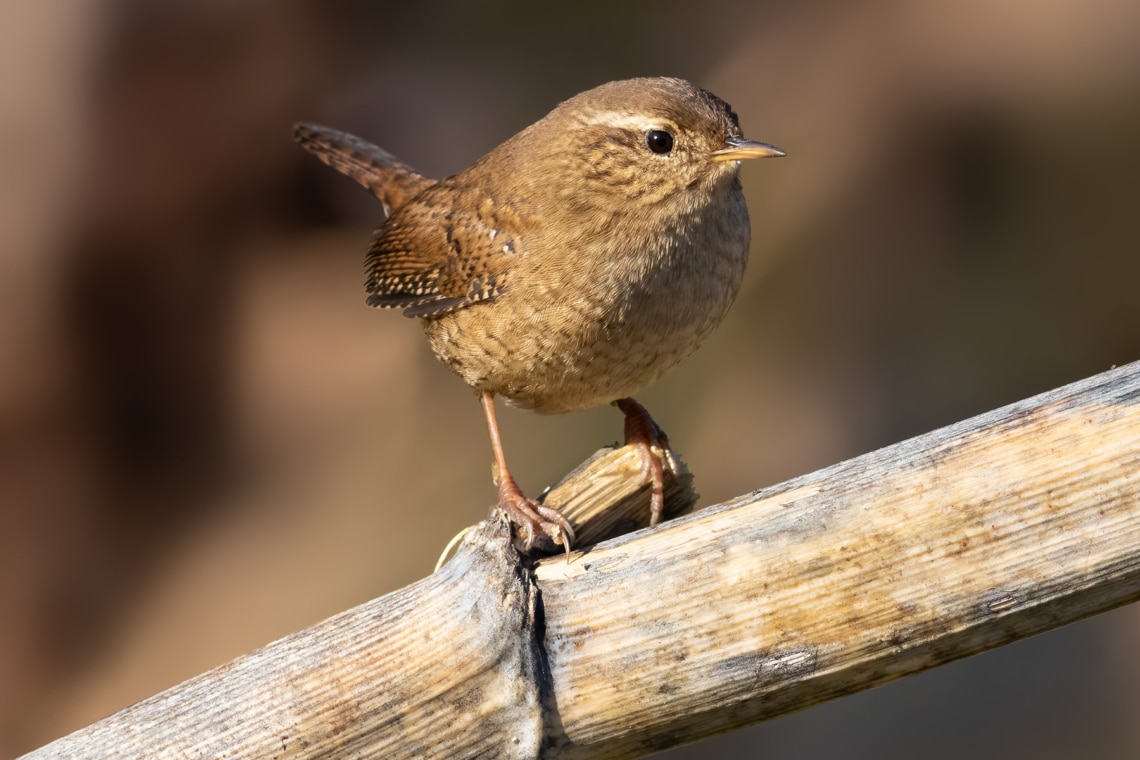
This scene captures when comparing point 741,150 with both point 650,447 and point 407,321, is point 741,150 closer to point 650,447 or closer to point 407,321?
point 650,447

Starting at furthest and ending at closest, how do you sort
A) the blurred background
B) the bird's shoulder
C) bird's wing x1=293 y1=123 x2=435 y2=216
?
the blurred background < bird's wing x1=293 y1=123 x2=435 y2=216 < the bird's shoulder

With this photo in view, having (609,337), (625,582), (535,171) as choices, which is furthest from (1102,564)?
(535,171)

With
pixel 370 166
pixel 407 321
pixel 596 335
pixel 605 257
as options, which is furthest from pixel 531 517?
pixel 407 321

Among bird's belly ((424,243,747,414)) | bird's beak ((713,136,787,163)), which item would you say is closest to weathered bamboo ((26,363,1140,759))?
bird's belly ((424,243,747,414))

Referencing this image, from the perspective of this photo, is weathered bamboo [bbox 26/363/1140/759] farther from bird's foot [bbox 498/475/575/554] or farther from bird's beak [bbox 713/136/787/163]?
bird's beak [bbox 713/136/787/163]

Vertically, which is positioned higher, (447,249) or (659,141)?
(659,141)

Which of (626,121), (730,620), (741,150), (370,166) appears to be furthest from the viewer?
(370,166)

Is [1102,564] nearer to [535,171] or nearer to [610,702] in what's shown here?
[610,702]
